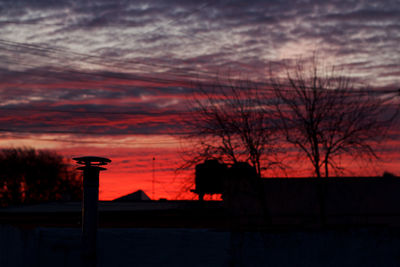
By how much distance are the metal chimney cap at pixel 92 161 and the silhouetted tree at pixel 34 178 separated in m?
42.8

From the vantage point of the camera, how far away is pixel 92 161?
1339 centimetres

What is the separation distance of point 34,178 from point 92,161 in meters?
46.4

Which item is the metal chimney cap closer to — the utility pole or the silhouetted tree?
the utility pole

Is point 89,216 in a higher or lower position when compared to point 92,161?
lower

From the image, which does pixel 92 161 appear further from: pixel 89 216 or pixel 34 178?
pixel 34 178

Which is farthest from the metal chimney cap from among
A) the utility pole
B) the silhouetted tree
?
the silhouetted tree

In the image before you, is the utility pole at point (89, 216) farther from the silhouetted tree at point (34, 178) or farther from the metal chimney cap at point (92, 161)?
the silhouetted tree at point (34, 178)

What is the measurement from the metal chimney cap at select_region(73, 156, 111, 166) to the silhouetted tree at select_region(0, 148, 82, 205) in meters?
42.8

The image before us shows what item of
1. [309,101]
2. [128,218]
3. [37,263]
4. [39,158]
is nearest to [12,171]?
[39,158]

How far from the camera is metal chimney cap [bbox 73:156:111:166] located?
13.3m

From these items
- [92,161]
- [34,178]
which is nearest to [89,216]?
[92,161]

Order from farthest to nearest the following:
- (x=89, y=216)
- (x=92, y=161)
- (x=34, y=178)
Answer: (x=34, y=178) < (x=92, y=161) < (x=89, y=216)

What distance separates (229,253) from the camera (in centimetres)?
1322

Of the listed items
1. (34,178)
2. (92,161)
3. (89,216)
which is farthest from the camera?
(34,178)
